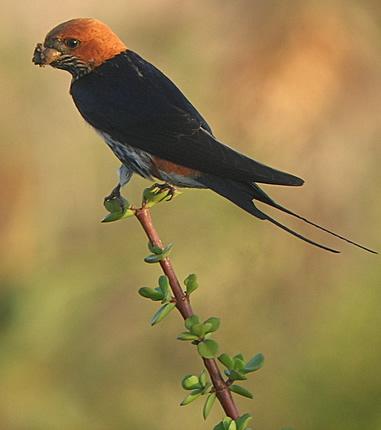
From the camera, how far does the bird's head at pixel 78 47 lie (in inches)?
58.6

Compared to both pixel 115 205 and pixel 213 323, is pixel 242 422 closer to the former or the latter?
pixel 213 323

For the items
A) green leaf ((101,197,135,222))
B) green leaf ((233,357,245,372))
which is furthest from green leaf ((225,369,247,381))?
green leaf ((101,197,135,222))

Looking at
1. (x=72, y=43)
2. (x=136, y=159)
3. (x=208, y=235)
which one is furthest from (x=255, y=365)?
(x=208, y=235)

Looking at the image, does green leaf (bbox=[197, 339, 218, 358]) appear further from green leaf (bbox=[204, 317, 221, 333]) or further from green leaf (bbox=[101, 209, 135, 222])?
green leaf (bbox=[101, 209, 135, 222])

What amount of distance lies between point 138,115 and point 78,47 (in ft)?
0.64

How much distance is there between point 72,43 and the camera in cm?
153

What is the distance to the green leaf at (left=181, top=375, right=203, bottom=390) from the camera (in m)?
0.83

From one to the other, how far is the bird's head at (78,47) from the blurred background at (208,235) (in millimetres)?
543

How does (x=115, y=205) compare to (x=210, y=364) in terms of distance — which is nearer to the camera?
(x=210, y=364)

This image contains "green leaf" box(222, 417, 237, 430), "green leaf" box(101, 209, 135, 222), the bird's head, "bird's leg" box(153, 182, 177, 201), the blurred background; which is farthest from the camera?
the blurred background

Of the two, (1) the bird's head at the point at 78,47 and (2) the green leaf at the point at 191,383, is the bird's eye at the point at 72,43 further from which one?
(2) the green leaf at the point at 191,383

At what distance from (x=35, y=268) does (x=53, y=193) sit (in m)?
0.38

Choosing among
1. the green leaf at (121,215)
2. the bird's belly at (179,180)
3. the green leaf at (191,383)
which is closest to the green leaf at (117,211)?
the green leaf at (121,215)

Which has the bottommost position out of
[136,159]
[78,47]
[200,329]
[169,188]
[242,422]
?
Result: [242,422]
